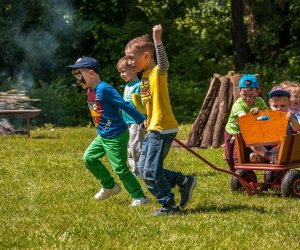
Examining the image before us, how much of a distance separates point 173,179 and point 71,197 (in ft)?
5.23

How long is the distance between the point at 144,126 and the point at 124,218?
1.20 meters

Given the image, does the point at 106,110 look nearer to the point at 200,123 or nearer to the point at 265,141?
the point at 265,141

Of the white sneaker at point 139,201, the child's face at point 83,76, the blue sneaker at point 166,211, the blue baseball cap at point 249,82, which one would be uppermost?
the child's face at point 83,76

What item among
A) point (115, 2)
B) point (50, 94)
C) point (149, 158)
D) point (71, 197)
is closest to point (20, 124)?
point (50, 94)

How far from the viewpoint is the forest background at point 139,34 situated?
81.0 ft

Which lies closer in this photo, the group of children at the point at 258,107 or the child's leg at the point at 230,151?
the group of children at the point at 258,107

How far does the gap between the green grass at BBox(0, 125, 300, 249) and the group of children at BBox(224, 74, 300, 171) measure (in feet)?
1.44

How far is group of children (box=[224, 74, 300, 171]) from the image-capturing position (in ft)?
31.5

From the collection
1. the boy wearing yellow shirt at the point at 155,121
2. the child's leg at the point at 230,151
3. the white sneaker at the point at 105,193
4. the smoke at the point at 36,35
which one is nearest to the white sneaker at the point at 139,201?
the white sneaker at the point at 105,193

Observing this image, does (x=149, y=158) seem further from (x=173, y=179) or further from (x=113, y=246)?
(x=113, y=246)

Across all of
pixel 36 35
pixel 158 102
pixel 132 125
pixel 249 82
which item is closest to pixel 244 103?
pixel 249 82

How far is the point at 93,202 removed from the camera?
9203 millimetres

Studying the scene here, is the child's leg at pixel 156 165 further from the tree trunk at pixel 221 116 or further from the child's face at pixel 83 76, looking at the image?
the tree trunk at pixel 221 116

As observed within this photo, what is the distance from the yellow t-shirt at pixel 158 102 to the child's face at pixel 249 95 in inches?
88.8
